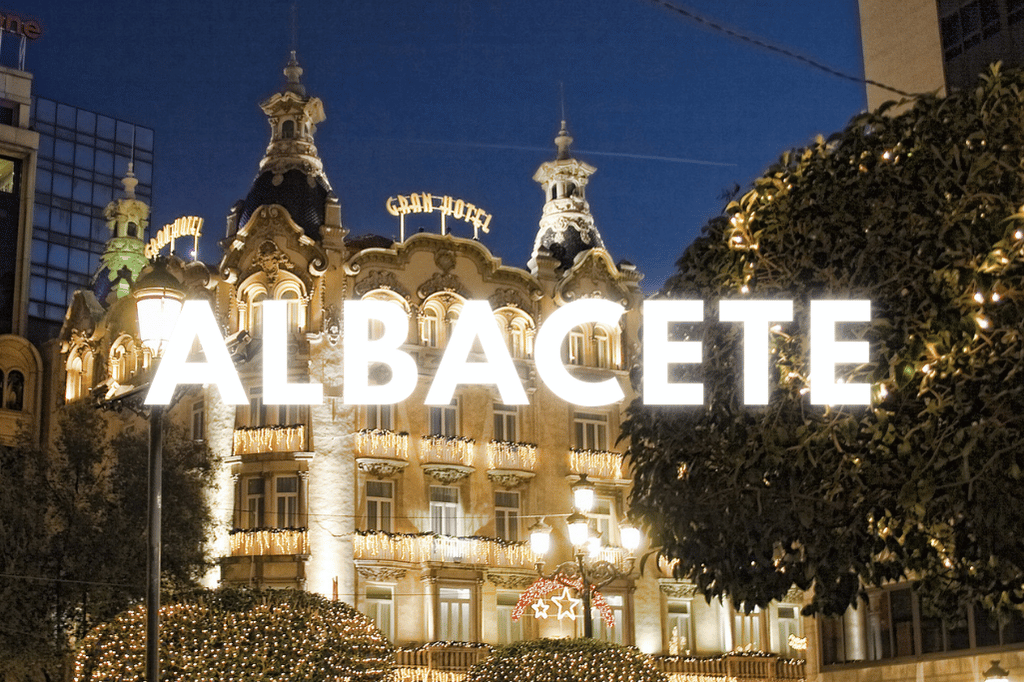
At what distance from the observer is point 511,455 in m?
49.6

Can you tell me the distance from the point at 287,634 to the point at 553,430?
22.9 metres

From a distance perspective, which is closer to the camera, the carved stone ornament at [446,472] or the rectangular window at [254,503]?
the rectangular window at [254,503]

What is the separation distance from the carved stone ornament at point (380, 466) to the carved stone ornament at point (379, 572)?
283 cm

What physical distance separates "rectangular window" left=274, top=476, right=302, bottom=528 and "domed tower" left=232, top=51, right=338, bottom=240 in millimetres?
7992

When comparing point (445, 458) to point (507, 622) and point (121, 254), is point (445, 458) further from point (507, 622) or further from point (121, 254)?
point (121, 254)

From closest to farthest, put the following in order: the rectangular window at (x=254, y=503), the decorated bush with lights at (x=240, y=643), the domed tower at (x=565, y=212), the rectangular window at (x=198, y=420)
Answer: the decorated bush with lights at (x=240, y=643)
the rectangular window at (x=254, y=503)
the rectangular window at (x=198, y=420)
the domed tower at (x=565, y=212)

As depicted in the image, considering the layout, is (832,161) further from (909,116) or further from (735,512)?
(735,512)

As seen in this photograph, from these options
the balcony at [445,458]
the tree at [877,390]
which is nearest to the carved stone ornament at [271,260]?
the balcony at [445,458]

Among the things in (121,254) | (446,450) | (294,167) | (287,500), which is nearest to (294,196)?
(294,167)

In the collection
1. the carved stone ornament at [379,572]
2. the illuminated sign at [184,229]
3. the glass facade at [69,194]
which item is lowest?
the carved stone ornament at [379,572]

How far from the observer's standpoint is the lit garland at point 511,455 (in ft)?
162

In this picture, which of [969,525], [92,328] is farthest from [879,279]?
[92,328]

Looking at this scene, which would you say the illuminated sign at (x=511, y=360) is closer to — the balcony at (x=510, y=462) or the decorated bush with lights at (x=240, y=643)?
the decorated bush with lights at (x=240, y=643)

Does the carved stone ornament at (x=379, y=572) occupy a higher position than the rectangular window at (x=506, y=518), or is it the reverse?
the rectangular window at (x=506, y=518)
